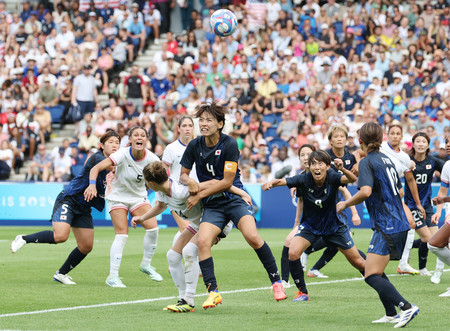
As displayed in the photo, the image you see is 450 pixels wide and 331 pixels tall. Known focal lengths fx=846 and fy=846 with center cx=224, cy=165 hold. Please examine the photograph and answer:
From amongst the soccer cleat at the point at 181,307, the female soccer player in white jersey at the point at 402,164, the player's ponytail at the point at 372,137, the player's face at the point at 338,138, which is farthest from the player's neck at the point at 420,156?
the soccer cleat at the point at 181,307

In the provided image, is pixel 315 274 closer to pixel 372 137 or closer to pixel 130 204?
pixel 130 204

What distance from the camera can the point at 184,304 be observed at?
345 inches

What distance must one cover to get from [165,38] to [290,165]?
33.7 feet

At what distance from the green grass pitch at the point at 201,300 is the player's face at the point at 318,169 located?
4.58 ft

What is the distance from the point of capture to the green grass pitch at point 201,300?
7895 mm

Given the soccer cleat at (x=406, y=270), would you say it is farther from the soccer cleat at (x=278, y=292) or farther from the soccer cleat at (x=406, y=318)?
the soccer cleat at (x=406, y=318)

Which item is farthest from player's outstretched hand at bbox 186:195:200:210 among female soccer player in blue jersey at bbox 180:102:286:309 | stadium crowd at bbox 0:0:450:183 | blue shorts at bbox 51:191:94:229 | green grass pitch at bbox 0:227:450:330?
stadium crowd at bbox 0:0:450:183

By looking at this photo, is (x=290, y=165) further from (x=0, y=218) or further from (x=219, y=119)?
(x=219, y=119)

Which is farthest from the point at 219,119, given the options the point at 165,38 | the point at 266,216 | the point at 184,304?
the point at 165,38

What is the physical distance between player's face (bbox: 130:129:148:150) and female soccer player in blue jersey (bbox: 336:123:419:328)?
3.75 m

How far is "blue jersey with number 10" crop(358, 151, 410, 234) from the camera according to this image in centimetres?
784

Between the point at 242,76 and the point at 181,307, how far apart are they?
18696 mm

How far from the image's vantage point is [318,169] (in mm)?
9344

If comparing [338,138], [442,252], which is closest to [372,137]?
[442,252]
